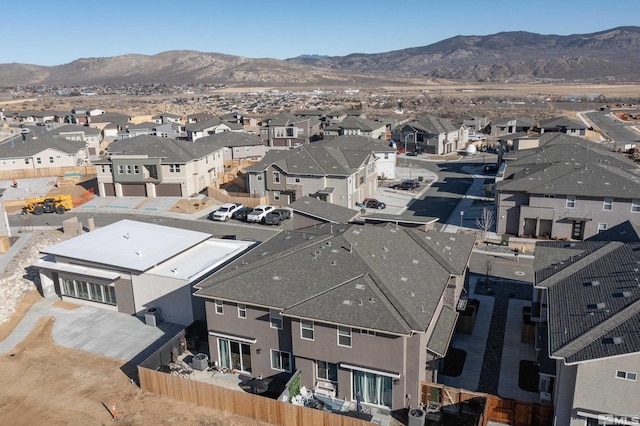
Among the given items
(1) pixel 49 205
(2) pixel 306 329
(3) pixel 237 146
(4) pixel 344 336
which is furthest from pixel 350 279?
(3) pixel 237 146

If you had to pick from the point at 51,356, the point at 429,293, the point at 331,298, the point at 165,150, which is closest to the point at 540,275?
the point at 429,293

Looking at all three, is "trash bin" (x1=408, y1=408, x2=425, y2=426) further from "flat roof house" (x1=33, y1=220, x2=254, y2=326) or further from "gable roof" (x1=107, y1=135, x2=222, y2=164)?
"gable roof" (x1=107, y1=135, x2=222, y2=164)

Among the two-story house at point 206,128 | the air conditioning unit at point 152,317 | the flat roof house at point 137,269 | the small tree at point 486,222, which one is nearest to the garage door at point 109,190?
the flat roof house at point 137,269

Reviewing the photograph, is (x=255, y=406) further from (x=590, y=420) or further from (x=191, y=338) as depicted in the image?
(x=590, y=420)

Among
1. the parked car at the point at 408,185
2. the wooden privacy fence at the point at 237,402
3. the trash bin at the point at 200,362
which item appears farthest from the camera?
the parked car at the point at 408,185

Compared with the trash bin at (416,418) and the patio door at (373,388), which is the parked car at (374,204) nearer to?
the patio door at (373,388)

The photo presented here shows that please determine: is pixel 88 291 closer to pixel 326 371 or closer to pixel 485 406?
pixel 326 371

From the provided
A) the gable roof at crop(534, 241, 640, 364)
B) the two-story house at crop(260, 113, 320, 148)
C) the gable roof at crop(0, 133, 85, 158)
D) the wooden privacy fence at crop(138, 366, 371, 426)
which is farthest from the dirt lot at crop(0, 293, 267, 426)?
the two-story house at crop(260, 113, 320, 148)

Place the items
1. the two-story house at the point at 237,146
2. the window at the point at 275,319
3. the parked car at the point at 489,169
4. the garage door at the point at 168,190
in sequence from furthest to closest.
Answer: the two-story house at the point at 237,146 → the parked car at the point at 489,169 → the garage door at the point at 168,190 → the window at the point at 275,319
